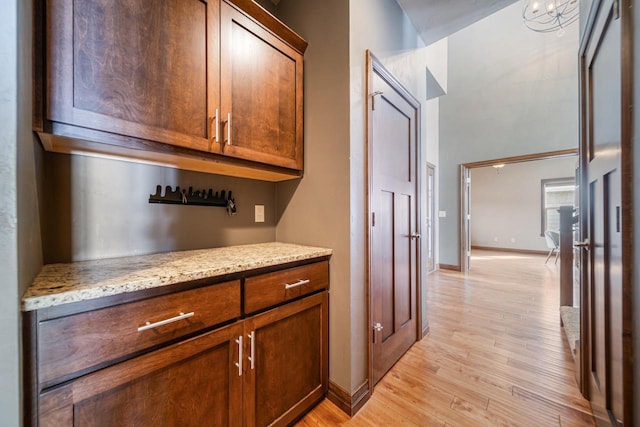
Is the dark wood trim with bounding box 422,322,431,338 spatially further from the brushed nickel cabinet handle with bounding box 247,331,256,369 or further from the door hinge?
the door hinge

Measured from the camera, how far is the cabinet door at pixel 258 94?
3.96 feet

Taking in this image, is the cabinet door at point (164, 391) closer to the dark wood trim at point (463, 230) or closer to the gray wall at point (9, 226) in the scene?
the gray wall at point (9, 226)

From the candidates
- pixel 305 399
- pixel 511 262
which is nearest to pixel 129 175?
pixel 305 399

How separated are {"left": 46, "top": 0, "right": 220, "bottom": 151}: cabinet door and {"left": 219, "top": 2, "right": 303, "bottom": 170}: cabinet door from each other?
0.23ft

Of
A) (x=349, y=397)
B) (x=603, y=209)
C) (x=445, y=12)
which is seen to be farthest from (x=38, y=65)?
(x=445, y=12)

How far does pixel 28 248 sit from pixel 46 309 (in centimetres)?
20

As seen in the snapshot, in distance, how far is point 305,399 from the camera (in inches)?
51.3

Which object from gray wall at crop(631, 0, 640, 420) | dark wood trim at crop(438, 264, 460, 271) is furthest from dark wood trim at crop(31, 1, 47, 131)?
dark wood trim at crop(438, 264, 460, 271)

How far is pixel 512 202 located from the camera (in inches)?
283

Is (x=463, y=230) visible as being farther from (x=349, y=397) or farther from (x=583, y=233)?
(x=349, y=397)

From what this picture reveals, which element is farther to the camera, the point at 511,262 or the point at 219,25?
the point at 511,262

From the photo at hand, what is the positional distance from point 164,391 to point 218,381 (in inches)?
7.3

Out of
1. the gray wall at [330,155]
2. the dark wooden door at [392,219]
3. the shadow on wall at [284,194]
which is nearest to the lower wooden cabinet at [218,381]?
the gray wall at [330,155]

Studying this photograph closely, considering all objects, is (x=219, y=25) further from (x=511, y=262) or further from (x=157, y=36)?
(x=511, y=262)
